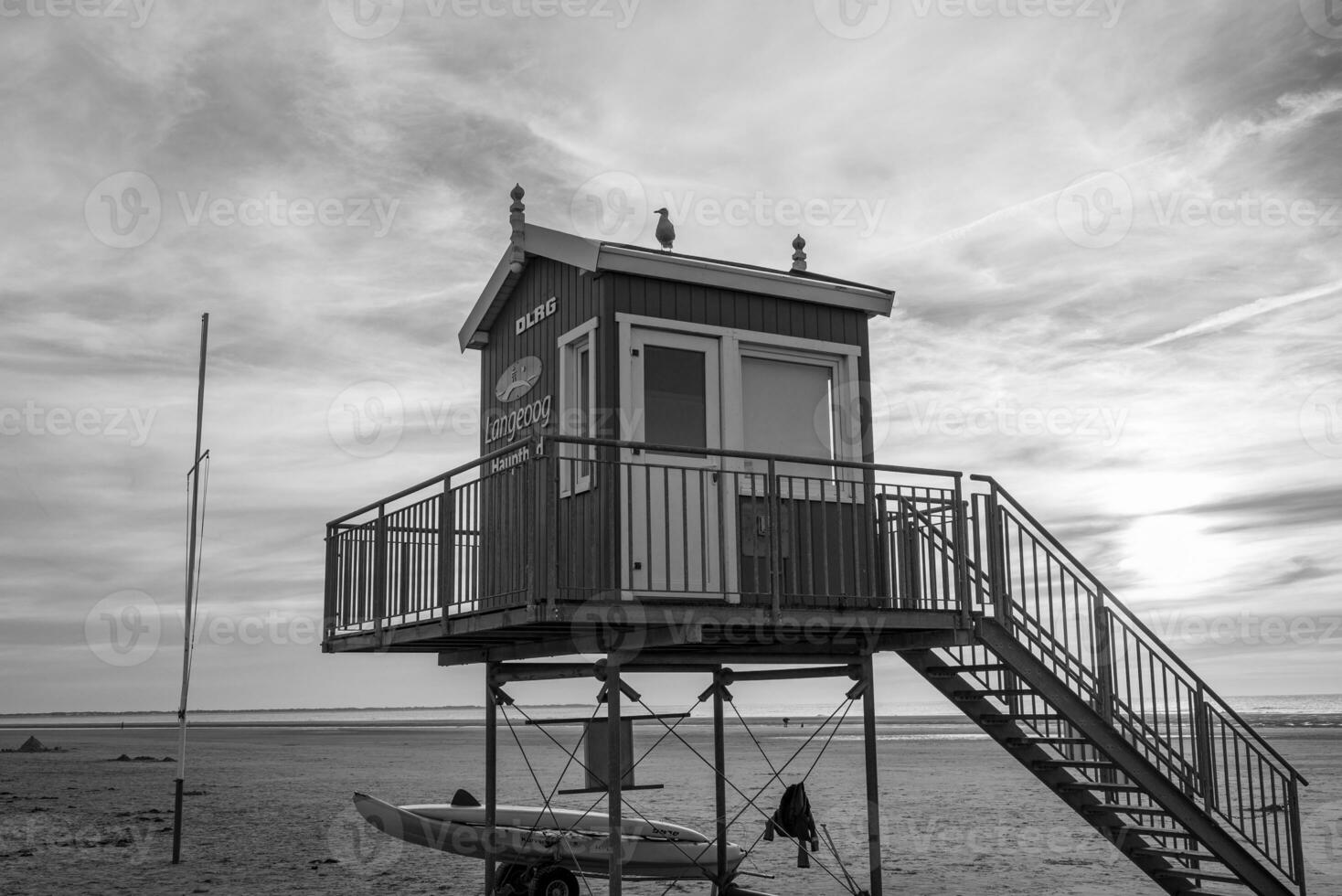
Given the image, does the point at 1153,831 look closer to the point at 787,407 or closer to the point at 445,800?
the point at 787,407

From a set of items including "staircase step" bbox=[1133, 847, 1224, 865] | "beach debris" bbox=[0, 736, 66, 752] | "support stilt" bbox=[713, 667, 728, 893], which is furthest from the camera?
"beach debris" bbox=[0, 736, 66, 752]

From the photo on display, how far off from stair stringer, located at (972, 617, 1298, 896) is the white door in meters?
2.76

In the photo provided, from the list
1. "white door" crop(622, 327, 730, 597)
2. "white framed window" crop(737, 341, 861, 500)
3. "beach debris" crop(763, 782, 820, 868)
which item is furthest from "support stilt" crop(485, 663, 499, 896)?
"white framed window" crop(737, 341, 861, 500)

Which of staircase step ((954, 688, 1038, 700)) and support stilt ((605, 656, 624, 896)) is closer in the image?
support stilt ((605, 656, 624, 896))

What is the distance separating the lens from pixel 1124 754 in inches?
444

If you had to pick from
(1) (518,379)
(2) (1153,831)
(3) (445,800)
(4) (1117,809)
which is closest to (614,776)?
(1) (518,379)

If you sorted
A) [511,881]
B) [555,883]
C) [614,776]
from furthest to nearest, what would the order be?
1. [511,881]
2. [555,883]
3. [614,776]

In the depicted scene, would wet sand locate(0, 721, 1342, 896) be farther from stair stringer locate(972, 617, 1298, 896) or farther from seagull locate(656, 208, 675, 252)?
seagull locate(656, 208, 675, 252)

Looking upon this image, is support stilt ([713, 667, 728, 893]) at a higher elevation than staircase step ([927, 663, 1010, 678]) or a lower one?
lower

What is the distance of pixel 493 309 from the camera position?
14039mm

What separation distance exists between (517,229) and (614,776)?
610 centimetres

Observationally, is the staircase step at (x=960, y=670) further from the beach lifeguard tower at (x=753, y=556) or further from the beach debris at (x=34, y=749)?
the beach debris at (x=34, y=749)

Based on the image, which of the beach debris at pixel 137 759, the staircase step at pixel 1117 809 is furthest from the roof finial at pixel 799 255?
the beach debris at pixel 137 759

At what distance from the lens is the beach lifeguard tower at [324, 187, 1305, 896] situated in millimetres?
10672
